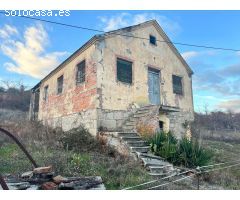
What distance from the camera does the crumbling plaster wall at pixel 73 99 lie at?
42.5ft

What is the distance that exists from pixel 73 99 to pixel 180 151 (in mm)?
7193

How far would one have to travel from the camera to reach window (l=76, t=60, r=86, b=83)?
14391 mm

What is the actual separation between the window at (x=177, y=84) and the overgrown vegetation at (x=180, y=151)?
6.80 metres

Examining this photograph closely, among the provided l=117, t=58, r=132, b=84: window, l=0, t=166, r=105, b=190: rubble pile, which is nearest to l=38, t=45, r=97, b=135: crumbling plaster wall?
l=117, t=58, r=132, b=84: window

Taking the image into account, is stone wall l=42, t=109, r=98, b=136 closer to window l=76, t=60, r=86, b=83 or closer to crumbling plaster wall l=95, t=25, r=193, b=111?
crumbling plaster wall l=95, t=25, r=193, b=111

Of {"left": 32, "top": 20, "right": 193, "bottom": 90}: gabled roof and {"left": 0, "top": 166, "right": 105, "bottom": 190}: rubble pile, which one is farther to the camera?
{"left": 32, "top": 20, "right": 193, "bottom": 90}: gabled roof

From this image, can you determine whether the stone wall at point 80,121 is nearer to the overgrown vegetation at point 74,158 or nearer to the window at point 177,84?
the overgrown vegetation at point 74,158

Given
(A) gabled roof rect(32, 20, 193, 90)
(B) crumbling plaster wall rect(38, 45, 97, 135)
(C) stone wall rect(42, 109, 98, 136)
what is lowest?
(C) stone wall rect(42, 109, 98, 136)

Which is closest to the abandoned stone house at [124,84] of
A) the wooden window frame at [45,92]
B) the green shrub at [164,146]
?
the green shrub at [164,146]

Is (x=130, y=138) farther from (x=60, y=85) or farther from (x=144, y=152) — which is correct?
(x=60, y=85)

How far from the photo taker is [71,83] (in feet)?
51.1

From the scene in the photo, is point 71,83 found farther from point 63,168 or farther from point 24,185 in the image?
point 24,185
